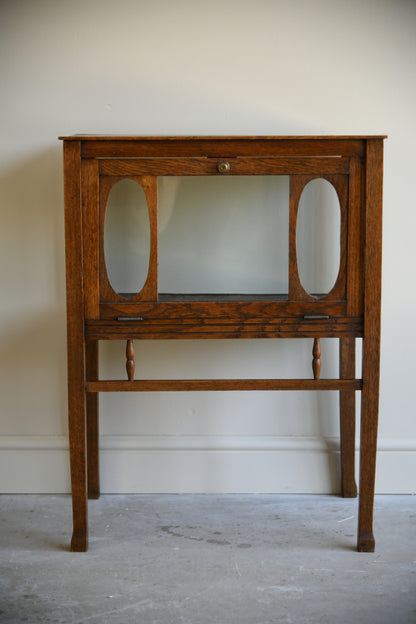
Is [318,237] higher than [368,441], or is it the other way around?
[318,237]

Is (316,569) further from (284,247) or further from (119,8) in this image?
(119,8)

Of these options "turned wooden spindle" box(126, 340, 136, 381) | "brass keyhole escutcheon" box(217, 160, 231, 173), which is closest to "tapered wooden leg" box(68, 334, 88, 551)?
"turned wooden spindle" box(126, 340, 136, 381)

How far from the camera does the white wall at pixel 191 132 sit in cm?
190

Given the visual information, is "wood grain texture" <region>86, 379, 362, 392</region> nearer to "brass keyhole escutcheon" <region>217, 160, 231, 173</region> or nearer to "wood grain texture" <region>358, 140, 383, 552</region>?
"wood grain texture" <region>358, 140, 383, 552</region>

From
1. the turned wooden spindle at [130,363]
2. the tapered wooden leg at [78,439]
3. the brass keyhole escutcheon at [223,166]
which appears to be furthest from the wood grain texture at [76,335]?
the brass keyhole escutcheon at [223,166]

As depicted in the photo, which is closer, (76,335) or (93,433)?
(76,335)

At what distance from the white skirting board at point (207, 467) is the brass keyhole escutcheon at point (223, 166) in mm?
873

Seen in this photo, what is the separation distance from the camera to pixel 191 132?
1.92 meters

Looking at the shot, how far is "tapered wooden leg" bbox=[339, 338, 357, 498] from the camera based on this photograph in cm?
187

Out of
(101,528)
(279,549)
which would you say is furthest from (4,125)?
(279,549)

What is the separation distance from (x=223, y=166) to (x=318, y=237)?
0.30 meters

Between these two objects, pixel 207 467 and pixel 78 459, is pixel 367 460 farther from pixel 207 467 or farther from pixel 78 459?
pixel 78 459

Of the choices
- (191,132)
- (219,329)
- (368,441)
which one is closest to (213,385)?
(219,329)

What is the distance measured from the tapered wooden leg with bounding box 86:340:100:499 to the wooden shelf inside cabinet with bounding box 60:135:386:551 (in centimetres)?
35
